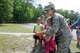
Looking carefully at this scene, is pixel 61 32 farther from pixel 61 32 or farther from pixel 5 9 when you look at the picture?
pixel 5 9

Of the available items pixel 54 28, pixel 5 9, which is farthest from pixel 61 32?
pixel 5 9

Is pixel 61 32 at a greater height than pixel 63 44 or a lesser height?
greater

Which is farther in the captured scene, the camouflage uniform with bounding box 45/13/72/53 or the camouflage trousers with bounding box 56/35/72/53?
the camouflage trousers with bounding box 56/35/72/53

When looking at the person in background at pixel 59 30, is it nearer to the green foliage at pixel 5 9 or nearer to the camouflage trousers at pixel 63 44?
the camouflage trousers at pixel 63 44

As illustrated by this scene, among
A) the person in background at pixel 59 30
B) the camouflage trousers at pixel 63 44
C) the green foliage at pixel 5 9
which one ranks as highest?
the person in background at pixel 59 30

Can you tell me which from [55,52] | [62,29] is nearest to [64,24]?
[62,29]

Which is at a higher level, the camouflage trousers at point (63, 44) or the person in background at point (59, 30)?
the person in background at point (59, 30)

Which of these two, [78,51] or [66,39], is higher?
[66,39]

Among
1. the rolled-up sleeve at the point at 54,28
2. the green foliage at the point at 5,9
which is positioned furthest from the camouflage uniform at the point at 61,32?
the green foliage at the point at 5,9

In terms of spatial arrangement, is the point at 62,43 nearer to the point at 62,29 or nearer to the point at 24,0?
the point at 62,29

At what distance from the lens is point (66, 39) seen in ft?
18.9

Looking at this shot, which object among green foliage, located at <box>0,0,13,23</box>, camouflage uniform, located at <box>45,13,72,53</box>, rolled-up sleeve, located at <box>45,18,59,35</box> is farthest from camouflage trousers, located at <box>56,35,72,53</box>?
green foliage, located at <box>0,0,13,23</box>

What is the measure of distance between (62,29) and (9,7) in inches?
2650

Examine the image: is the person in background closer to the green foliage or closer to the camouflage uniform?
the camouflage uniform
